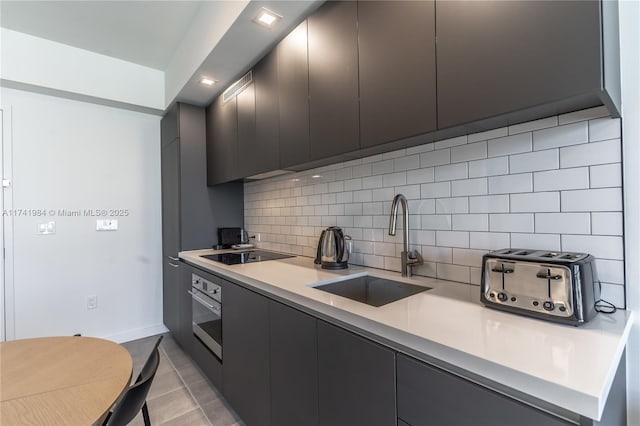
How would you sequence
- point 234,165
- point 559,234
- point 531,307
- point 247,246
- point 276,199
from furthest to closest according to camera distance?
point 247,246
point 276,199
point 234,165
point 559,234
point 531,307

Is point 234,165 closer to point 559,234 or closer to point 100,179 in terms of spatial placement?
point 100,179

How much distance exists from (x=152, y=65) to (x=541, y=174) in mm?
3441

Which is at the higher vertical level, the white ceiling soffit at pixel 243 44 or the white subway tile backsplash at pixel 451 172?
the white ceiling soffit at pixel 243 44

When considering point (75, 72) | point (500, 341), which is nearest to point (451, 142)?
point (500, 341)

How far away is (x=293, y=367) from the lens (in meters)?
1.26

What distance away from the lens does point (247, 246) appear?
9.55 feet

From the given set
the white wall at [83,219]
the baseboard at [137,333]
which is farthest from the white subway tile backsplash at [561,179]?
the baseboard at [137,333]

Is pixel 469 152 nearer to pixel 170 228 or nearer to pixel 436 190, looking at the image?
pixel 436 190

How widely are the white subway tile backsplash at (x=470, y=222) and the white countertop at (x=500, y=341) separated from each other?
0.90ft

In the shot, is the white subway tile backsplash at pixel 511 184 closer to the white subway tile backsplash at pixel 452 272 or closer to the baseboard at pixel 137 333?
the white subway tile backsplash at pixel 452 272

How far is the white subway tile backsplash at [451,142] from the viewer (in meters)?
1.34

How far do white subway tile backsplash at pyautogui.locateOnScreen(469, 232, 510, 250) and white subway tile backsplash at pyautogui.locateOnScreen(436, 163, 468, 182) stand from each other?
10.7 inches

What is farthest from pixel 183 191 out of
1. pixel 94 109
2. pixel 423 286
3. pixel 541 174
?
pixel 541 174

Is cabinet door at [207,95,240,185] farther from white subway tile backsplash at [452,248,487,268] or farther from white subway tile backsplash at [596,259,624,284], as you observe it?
white subway tile backsplash at [596,259,624,284]
